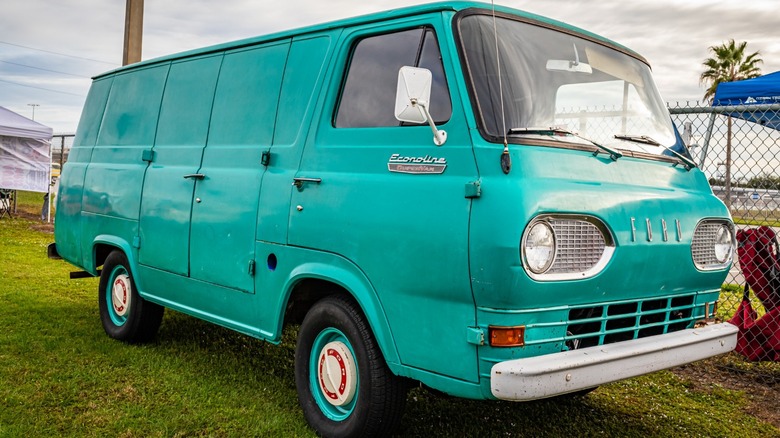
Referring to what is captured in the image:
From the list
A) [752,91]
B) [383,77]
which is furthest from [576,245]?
[752,91]

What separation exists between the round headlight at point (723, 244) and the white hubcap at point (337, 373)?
2.25m

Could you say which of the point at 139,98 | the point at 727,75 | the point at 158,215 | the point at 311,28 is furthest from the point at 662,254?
the point at 727,75

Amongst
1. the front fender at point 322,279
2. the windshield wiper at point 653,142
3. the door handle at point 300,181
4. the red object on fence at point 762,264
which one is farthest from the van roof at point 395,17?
the red object on fence at point 762,264

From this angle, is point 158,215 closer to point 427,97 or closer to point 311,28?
point 311,28

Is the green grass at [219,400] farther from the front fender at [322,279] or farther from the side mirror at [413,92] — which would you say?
the side mirror at [413,92]

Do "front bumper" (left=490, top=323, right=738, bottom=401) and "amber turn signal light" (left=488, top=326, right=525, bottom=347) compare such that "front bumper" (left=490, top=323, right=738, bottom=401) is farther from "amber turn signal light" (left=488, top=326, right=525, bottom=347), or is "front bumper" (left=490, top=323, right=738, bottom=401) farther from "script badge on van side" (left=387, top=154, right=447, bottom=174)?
"script badge on van side" (left=387, top=154, right=447, bottom=174)

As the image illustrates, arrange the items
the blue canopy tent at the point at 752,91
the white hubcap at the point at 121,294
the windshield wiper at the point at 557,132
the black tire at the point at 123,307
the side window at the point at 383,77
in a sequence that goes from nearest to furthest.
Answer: the windshield wiper at the point at 557,132 → the side window at the point at 383,77 → the black tire at the point at 123,307 → the white hubcap at the point at 121,294 → the blue canopy tent at the point at 752,91

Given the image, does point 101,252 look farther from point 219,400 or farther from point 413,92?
point 413,92

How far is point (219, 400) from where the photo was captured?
187 inches

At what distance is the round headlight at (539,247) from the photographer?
3158 millimetres

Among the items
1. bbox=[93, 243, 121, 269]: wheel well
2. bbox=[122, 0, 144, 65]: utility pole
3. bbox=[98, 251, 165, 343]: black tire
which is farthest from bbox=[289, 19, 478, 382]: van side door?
bbox=[122, 0, 144, 65]: utility pole

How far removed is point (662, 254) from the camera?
3705 millimetres

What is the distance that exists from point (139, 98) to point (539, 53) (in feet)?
12.4

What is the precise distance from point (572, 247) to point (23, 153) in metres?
17.7
